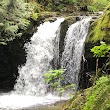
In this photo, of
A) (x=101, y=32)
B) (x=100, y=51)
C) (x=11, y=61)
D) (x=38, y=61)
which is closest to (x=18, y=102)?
(x=11, y=61)

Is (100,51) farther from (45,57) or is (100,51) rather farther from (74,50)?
(45,57)

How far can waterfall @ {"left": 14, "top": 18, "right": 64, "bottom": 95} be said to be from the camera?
14.4 meters

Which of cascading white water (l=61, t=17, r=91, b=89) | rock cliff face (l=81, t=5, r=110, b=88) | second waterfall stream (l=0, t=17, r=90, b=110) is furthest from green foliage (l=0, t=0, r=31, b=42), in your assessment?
rock cliff face (l=81, t=5, r=110, b=88)

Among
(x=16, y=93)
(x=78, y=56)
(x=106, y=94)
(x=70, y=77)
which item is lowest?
(x=16, y=93)

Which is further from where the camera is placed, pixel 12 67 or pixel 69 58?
pixel 12 67

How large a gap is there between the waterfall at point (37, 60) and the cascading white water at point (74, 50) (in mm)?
975

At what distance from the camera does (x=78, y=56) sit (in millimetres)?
13336

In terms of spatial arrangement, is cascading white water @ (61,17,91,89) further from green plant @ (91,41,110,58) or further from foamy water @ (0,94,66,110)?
green plant @ (91,41,110,58)

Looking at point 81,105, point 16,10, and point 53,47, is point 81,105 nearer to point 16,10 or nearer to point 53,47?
point 16,10

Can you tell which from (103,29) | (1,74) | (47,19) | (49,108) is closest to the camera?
(49,108)

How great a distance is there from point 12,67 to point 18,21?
267 cm

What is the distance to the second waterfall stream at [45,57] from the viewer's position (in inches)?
528

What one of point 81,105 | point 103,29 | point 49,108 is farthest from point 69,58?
point 81,105

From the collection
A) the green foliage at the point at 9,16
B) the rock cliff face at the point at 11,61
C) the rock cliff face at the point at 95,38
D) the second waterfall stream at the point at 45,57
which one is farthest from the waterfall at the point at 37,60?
the rock cliff face at the point at 95,38
